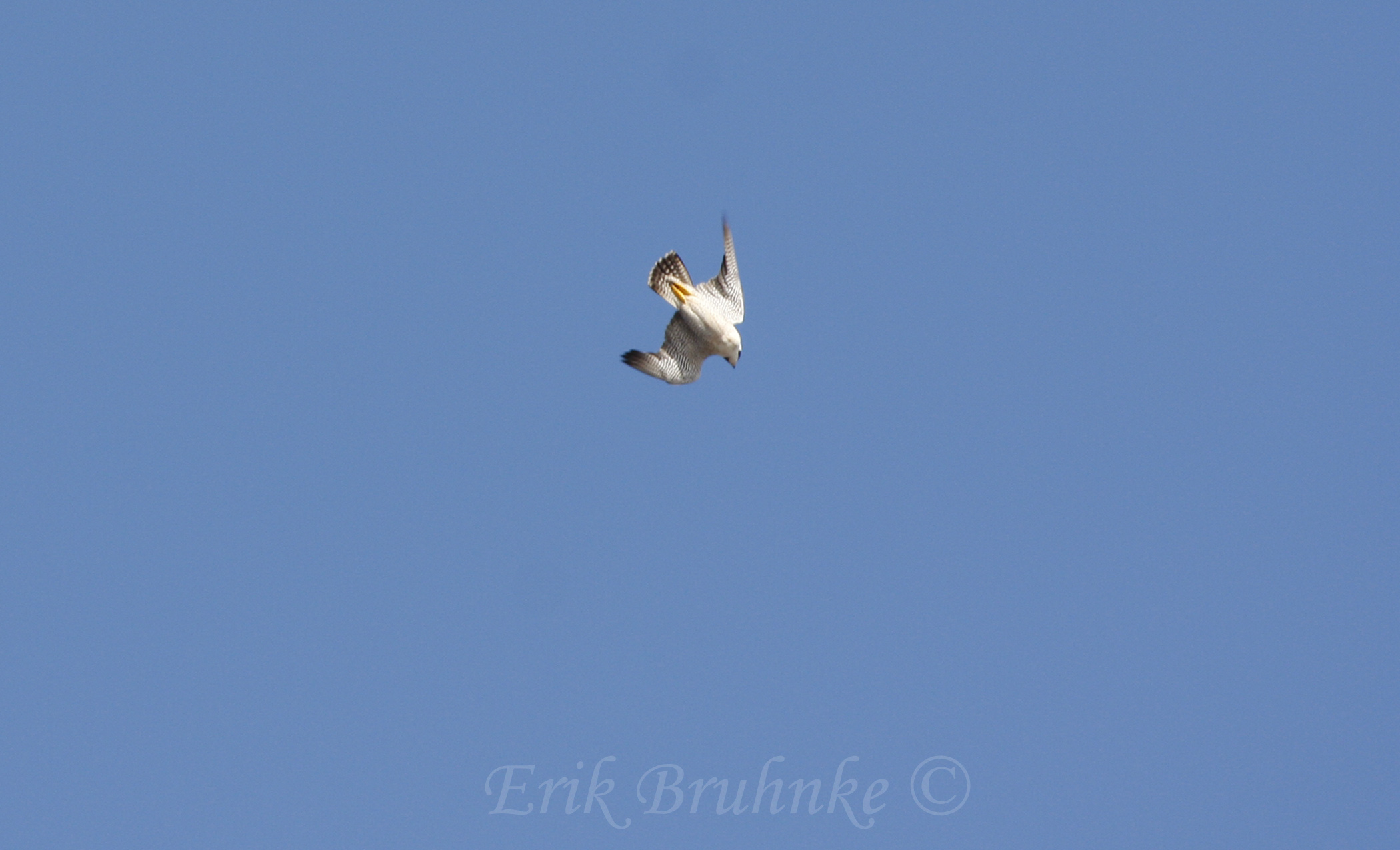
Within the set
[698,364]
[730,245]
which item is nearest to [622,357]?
[698,364]

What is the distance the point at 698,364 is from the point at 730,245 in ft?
6.86

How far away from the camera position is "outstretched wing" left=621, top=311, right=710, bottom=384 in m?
23.4

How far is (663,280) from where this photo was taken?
23625mm

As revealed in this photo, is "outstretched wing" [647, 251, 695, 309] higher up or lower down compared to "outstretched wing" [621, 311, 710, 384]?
higher up

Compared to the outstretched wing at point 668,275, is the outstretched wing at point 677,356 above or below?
below

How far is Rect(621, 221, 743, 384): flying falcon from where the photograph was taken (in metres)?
23.2

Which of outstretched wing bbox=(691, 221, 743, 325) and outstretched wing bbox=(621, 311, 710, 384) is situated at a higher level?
outstretched wing bbox=(691, 221, 743, 325)

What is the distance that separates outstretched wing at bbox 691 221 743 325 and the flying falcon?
0.6 inches

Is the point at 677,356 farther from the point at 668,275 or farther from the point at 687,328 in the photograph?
Result: the point at 668,275

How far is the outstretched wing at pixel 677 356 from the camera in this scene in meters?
23.4

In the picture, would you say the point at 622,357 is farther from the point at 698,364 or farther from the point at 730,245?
the point at 730,245

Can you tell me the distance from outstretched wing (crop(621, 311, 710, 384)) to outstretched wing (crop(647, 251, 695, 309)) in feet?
1.16

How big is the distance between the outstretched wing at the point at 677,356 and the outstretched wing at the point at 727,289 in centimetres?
49

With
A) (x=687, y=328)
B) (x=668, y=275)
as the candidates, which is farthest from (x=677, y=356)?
(x=668, y=275)
